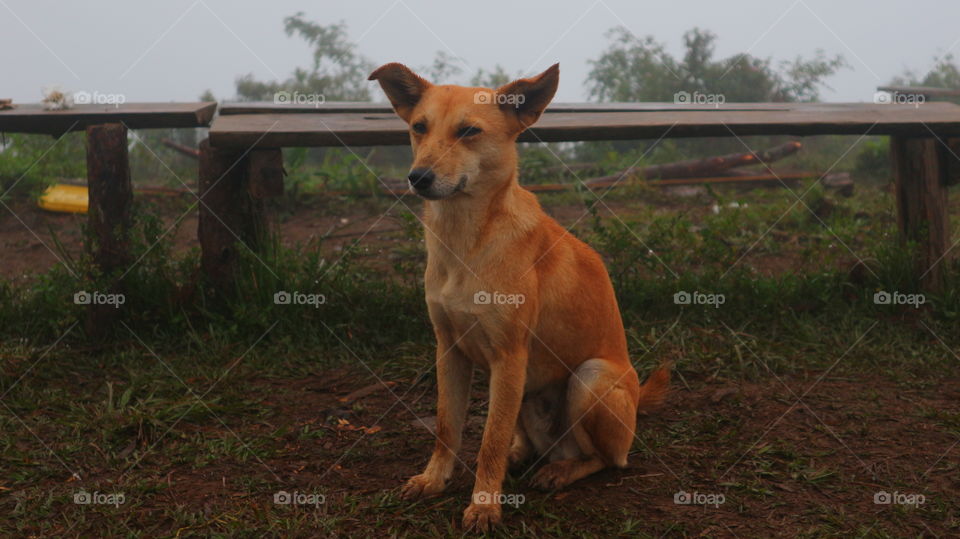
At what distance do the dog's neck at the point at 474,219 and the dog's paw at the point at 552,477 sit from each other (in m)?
0.99

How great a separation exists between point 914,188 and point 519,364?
12.3 ft

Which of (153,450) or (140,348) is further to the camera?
(140,348)

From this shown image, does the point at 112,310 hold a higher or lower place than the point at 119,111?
lower

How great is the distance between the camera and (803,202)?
287 inches

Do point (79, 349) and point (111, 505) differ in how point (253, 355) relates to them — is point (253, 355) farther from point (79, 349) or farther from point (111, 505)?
point (111, 505)

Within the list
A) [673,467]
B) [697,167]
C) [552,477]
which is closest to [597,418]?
[552,477]

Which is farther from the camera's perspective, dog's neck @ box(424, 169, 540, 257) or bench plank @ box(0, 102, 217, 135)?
bench plank @ box(0, 102, 217, 135)

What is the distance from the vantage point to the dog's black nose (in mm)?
3045

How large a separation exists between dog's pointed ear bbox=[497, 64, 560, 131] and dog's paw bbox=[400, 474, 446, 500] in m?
1.46

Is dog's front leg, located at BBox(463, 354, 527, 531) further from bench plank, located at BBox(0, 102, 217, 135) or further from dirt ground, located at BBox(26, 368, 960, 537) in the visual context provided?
bench plank, located at BBox(0, 102, 217, 135)

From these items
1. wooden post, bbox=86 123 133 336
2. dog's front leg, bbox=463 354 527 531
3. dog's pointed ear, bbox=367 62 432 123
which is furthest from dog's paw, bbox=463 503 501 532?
wooden post, bbox=86 123 133 336

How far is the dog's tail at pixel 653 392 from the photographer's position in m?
3.99

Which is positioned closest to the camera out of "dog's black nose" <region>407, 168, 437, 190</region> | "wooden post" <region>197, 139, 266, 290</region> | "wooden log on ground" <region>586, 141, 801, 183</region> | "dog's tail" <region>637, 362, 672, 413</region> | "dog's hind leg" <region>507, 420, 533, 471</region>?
"dog's black nose" <region>407, 168, 437, 190</region>

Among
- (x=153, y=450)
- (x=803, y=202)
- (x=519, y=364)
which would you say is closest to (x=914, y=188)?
(x=803, y=202)
